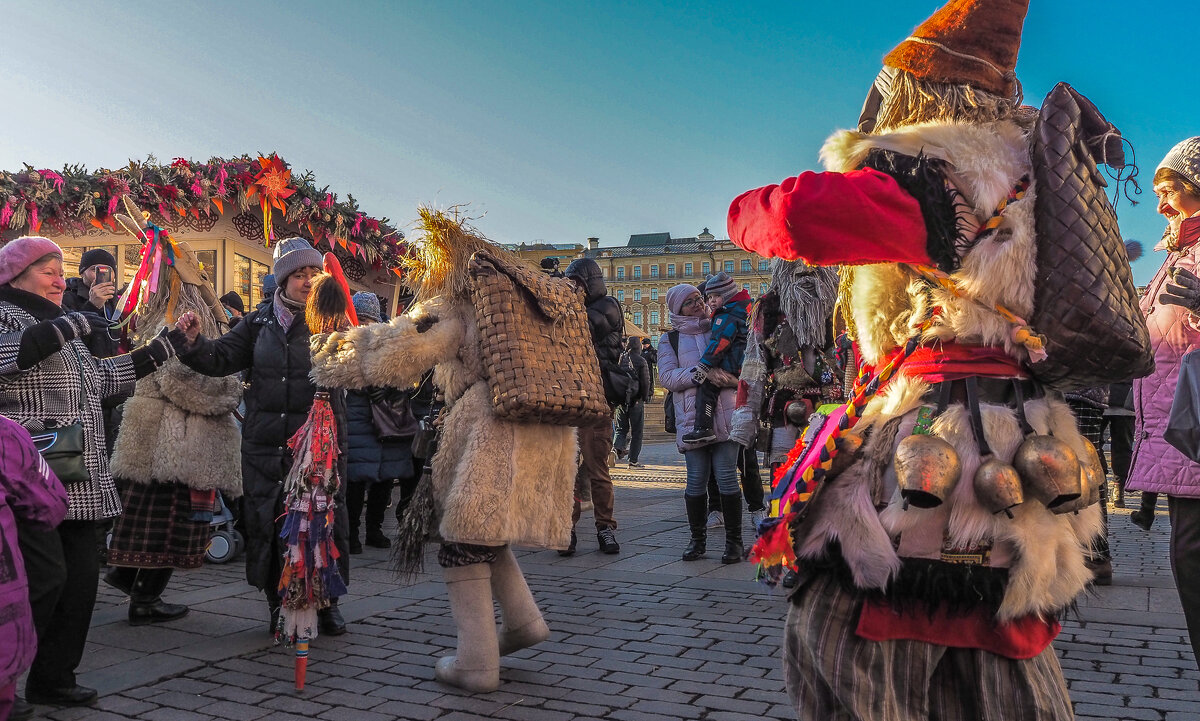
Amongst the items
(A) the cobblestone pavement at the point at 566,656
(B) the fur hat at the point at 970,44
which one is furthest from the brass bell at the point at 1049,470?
(A) the cobblestone pavement at the point at 566,656

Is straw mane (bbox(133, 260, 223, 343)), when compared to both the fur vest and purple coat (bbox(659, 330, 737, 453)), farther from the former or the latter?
purple coat (bbox(659, 330, 737, 453))

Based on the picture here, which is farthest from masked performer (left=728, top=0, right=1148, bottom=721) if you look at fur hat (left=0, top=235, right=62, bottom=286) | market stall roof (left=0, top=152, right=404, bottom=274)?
market stall roof (left=0, top=152, right=404, bottom=274)

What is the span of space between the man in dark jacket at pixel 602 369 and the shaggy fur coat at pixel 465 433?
2.87m

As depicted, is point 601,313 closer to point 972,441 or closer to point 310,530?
point 310,530

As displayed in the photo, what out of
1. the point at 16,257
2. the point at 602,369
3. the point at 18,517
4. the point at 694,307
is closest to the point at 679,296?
the point at 694,307

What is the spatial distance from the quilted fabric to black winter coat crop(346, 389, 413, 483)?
6305 mm

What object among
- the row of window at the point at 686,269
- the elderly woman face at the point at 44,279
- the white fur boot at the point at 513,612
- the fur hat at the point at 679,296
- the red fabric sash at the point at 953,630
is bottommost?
the white fur boot at the point at 513,612

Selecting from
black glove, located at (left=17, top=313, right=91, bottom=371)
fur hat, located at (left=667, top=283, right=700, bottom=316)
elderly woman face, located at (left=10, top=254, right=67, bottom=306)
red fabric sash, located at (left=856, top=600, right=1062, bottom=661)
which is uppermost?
fur hat, located at (left=667, top=283, right=700, bottom=316)

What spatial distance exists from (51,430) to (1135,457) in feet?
14.4

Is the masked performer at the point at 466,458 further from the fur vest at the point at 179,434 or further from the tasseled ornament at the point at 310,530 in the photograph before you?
the fur vest at the point at 179,434

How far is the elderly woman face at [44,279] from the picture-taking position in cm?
417

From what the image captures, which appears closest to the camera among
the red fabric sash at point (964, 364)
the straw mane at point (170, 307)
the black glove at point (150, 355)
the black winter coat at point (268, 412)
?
the red fabric sash at point (964, 364)

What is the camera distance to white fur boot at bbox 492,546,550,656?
438 centimetres

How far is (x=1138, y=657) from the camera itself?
14.5 ft
